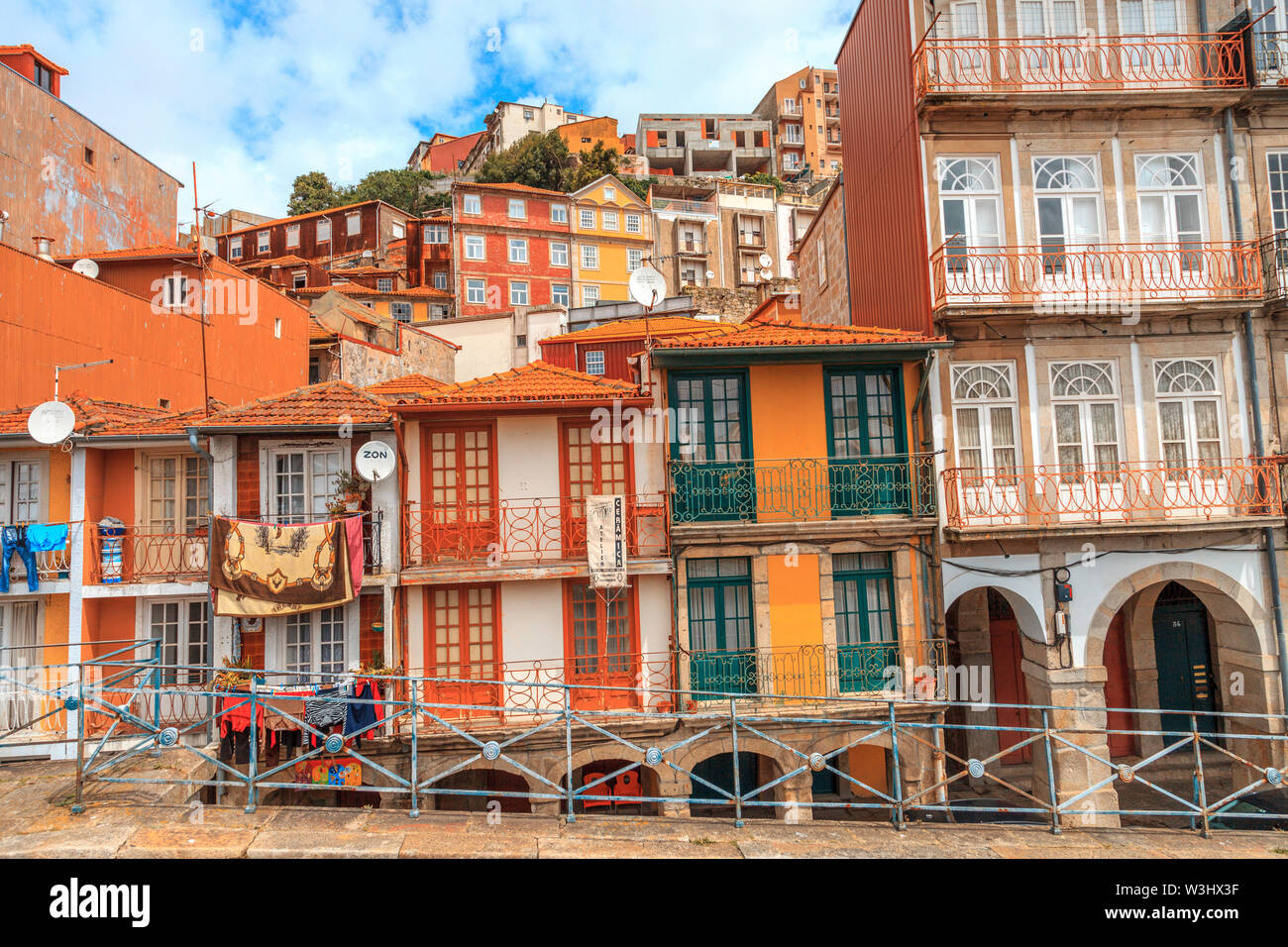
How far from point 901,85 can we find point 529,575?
41.1ft

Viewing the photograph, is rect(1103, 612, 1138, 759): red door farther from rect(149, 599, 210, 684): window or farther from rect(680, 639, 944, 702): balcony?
rect(149, 599, 210, 684): window

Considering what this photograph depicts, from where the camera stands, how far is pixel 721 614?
14.9 meters

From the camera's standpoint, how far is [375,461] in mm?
13906

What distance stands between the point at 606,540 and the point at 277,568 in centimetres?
570

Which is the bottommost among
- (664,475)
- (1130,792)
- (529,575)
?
(1130,792)

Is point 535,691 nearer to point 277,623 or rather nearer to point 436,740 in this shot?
point 436,740

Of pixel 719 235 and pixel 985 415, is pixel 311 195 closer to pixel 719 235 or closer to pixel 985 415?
pixel 719 235

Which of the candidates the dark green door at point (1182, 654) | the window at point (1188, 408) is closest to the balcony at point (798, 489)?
the window at point (1188, 408)

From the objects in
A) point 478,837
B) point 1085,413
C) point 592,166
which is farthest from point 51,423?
point 592,166

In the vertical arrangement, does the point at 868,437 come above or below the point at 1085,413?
below

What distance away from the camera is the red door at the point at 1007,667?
722 inches

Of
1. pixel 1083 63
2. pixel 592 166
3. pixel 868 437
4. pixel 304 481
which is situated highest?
pixel 592 166

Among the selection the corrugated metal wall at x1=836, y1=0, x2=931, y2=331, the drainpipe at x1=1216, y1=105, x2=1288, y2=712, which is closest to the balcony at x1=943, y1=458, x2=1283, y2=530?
the drainpipe at x1=1216, y1=105, x2=1288, y2=712
